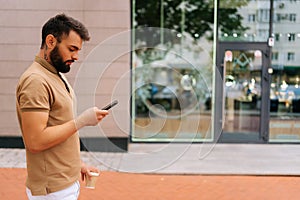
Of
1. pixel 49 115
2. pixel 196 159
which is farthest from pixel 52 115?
pixel 196 159

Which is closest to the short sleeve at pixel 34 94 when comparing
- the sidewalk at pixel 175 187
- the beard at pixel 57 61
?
the beard at pixel 57 61

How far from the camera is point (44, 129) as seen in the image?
5.05 feet

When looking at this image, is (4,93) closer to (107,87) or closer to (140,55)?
(107,87)

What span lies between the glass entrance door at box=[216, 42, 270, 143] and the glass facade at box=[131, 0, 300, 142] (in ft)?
0.07

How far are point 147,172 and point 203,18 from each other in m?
4.55

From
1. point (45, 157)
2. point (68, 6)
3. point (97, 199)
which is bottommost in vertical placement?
point (97, 199)

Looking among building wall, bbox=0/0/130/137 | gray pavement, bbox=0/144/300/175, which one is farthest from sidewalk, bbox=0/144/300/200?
building wall, bbox=0/0/130/137

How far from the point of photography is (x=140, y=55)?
8680 mm

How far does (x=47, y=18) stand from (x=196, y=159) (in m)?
3.87

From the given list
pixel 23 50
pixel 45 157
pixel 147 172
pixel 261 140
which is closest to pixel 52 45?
pixel 45 157

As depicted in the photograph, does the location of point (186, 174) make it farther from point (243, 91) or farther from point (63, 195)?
point (63, 195)

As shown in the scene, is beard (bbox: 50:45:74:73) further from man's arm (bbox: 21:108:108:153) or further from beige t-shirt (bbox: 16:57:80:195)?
man's arm (bbox: 21:108:108:153)

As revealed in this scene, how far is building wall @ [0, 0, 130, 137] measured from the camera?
6.67 m

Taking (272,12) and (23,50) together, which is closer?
(23,50)
